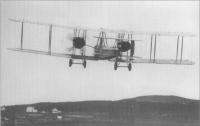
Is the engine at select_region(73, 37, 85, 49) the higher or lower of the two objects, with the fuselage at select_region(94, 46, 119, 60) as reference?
Result: higher

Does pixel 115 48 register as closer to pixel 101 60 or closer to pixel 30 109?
pixel 101 60

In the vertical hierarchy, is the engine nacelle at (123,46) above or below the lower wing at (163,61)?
above

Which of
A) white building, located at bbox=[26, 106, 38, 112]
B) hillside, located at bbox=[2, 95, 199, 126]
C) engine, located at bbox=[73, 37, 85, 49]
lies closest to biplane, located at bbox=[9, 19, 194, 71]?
engine, located at bbox=[73, 37, 85, 49]

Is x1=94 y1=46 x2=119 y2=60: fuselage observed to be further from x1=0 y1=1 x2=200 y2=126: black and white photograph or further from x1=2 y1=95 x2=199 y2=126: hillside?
x1=2 y1=95 x2=199 y2=126: hillside

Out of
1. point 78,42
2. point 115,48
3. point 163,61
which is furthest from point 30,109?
point 163,61

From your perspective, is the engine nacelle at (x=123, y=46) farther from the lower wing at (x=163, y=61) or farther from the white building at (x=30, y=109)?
the white building at (x=30, y=109)

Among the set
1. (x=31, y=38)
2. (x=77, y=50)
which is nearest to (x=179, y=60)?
(x=77, y=50)

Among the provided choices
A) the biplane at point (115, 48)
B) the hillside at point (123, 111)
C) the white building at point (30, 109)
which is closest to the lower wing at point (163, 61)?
the biplane at point (115, 48)
